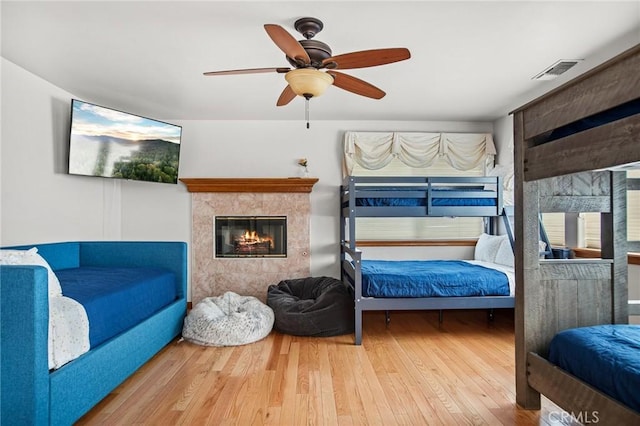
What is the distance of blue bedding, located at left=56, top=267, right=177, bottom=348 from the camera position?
81.1 inches

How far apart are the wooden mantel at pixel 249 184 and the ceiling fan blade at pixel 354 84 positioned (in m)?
1.84

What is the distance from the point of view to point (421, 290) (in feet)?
10.3

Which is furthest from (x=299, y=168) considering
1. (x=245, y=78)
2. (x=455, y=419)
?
(x=455, y=419)

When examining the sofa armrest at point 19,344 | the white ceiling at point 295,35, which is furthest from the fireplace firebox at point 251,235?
the sofa armrest at point 19,344

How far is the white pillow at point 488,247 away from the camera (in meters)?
3.99

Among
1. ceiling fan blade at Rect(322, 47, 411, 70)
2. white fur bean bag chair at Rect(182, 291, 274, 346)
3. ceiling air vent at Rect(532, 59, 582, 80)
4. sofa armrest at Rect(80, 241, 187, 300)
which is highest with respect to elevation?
ceiling air vent at Rect(532, 59, 582, 80)

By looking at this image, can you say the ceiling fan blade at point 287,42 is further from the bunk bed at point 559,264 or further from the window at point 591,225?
the window at point 591,225

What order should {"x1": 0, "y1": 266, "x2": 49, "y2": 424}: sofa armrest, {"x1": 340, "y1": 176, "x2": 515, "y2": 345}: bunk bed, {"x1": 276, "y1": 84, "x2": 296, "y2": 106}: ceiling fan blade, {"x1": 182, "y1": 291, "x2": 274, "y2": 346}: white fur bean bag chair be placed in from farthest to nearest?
{"x1": 340, "y1": 176, "x2": 515, "y2": 345}: bunk bed → {"x1": 182, "y1": 291, "x2": 274, "y2": 346}: white fur bean bag chair → {"x1": 276, "y1": 84, "x2": 296, "y2": 106}: ceiling fan blade → {"x1": 0, "y1": 266, "x2": 49, "y2": 424}: sofa armrest

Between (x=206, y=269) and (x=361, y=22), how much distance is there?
322cm

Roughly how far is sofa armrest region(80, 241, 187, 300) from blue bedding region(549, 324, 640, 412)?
9.33ft

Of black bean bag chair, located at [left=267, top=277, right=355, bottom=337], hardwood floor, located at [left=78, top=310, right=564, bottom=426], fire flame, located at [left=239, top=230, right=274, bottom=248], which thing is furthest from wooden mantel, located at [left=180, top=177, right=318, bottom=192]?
hardwood floor, located at [left=78, top=310, right=564, bottom=426]

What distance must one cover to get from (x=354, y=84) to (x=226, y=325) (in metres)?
2.16

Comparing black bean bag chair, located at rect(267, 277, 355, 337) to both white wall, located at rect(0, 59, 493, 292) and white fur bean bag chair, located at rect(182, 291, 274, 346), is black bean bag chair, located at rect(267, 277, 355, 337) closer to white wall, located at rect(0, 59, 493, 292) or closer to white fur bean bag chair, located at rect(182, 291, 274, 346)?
white fur bean bag chair, located at rect(182, 291, 274, 346)

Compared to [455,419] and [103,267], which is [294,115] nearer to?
[103,267]
